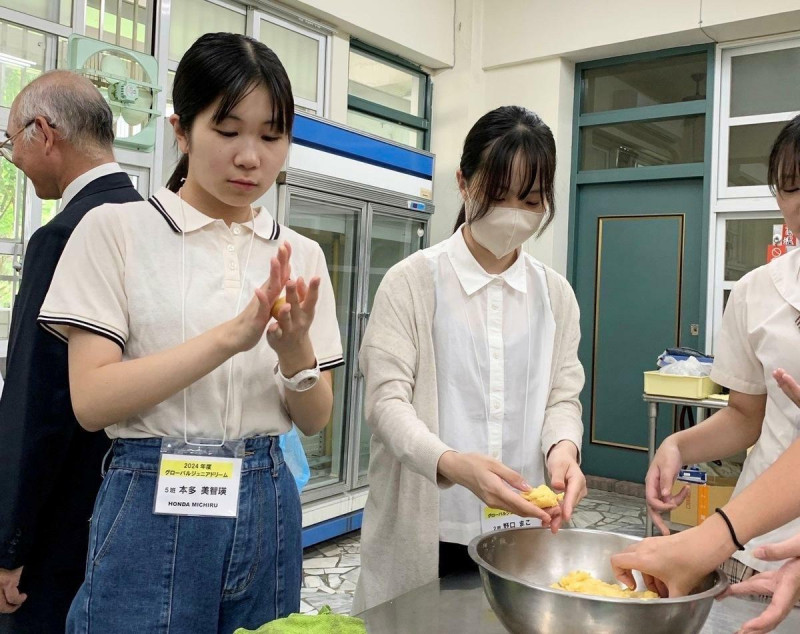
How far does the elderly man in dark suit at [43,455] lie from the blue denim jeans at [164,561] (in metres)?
0.37

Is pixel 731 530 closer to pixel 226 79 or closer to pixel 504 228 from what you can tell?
pixel 504 228

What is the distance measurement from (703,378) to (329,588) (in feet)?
7.34

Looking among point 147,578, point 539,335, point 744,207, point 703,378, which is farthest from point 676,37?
point 147,578

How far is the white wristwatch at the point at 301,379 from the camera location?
3.68 ft

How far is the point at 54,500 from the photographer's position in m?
1.46

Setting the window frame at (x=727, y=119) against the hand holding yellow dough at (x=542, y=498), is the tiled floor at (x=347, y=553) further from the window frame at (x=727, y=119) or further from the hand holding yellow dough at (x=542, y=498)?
the window frame at (x=727, y=119)

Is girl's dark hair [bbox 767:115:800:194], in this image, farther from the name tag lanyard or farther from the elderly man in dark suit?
the elderly man in dark suit

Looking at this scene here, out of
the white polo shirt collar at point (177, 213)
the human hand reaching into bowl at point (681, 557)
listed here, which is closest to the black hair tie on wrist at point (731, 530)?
the human hand reaching into bowl at point (681, 557)

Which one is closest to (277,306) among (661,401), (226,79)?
(226,79)

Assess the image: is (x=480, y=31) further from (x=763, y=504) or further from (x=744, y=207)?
(x=763, y=504)

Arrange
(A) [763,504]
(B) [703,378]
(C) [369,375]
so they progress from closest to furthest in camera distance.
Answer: (A) [763,504], (C) [369,375], (B) [703,378]

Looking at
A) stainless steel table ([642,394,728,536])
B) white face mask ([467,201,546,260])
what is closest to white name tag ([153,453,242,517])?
white face mask ([467,201,546,260])

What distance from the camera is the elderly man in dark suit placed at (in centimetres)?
136

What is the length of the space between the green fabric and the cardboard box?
3.45m
